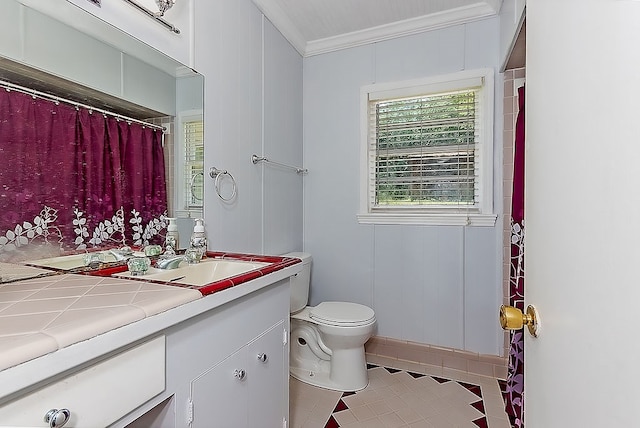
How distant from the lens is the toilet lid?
202 cm

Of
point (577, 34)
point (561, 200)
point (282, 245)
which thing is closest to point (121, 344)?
point (561, 200)

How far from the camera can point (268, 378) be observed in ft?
4.33

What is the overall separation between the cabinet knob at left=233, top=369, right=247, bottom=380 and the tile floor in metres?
0.80

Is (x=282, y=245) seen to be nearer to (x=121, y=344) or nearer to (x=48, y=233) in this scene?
(x=48, y=233)

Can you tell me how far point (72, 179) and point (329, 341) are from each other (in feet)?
5.11

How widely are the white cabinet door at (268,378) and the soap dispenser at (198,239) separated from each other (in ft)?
1.60

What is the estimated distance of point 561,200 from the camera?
565 millimetres

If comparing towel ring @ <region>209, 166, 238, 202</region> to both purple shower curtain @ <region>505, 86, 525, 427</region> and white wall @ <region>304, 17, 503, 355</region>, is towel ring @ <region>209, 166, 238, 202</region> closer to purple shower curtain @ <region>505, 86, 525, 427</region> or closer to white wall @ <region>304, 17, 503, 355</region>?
white wall @ <region>304, 17, 503, 355</region>

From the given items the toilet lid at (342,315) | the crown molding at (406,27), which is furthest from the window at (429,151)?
the toilet lid at (342,315)

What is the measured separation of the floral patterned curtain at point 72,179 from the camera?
1.03 meters

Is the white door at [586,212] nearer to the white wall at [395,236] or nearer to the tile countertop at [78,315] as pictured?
the tile countertop at [78,315]

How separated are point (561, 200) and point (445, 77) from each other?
202cm

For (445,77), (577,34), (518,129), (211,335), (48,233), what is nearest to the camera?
(577,34)

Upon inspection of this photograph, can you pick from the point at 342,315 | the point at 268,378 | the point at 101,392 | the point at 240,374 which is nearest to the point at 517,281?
the point at 342,315
